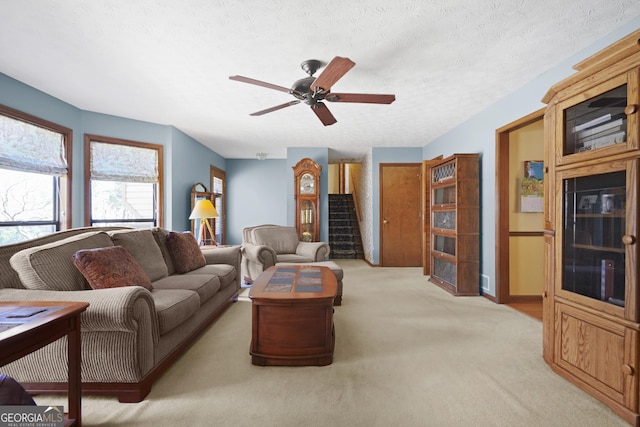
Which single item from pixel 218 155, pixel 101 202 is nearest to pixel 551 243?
pixel 101 202

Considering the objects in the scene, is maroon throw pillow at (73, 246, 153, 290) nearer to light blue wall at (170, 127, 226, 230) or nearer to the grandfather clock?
light blue wall at (170, 127, 226, 230)

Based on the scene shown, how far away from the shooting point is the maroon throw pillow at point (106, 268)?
6.18 feet

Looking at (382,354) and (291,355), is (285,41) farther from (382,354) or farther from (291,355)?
(382,354)

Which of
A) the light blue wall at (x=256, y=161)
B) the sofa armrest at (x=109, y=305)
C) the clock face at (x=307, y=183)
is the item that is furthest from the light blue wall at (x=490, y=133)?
the sofa armrest at (x=109, y=305)

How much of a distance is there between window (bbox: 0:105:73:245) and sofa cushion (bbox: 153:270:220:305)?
1.84 m

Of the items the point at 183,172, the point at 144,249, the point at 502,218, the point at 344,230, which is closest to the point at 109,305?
the point at 144,249

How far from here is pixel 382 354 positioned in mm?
2199

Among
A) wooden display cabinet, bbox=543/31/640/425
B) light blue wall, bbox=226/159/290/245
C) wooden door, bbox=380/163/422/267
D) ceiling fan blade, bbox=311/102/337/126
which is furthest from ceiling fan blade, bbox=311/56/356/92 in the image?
light blue wall, bbox=226/159/290/245

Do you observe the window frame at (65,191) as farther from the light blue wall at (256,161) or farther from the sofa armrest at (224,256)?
the sofa armrest at (224,256)

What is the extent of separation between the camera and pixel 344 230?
764 centimetres

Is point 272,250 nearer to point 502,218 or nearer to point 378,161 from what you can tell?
point 502,218

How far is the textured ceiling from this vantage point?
1.90 m

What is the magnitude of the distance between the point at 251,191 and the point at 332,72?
5634 mm

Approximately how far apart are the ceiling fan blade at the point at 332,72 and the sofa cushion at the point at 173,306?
6.13ft
